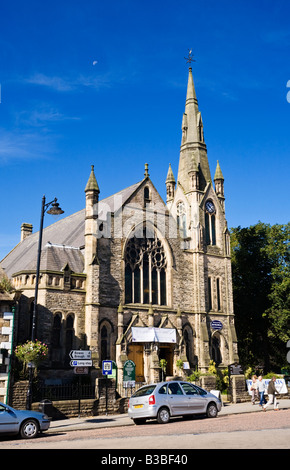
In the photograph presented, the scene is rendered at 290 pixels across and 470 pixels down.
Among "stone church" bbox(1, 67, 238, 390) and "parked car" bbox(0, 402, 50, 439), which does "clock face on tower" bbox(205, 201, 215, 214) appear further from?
"parked car" bbox(0, 402, 50, 439)

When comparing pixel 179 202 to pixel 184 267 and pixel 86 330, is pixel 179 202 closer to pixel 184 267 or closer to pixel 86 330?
pixel 184 267

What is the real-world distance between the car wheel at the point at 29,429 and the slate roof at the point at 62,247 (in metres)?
15.8

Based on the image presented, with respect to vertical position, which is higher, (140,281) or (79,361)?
(140,281)

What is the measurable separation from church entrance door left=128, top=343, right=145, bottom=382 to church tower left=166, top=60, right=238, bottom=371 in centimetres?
493

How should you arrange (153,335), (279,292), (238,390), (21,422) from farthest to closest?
(279,292)
(153,335)
(238,390)
(21,422)

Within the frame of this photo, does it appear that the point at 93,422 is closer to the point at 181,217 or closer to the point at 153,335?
the point at 153,335

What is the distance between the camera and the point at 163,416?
16.3 m

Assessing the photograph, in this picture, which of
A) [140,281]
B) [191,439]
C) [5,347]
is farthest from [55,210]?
[140,281]

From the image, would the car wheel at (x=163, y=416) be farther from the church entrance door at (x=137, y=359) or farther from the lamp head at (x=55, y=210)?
the church entrance door at (x=137, y=359)

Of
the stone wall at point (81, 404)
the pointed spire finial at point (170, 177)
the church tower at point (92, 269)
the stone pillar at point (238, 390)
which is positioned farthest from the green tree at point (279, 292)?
the stone wall at point (81, 404)

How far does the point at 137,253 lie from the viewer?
3278 centimetres

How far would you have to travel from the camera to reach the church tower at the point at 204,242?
34875 mm

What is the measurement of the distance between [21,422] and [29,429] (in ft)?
1.22
